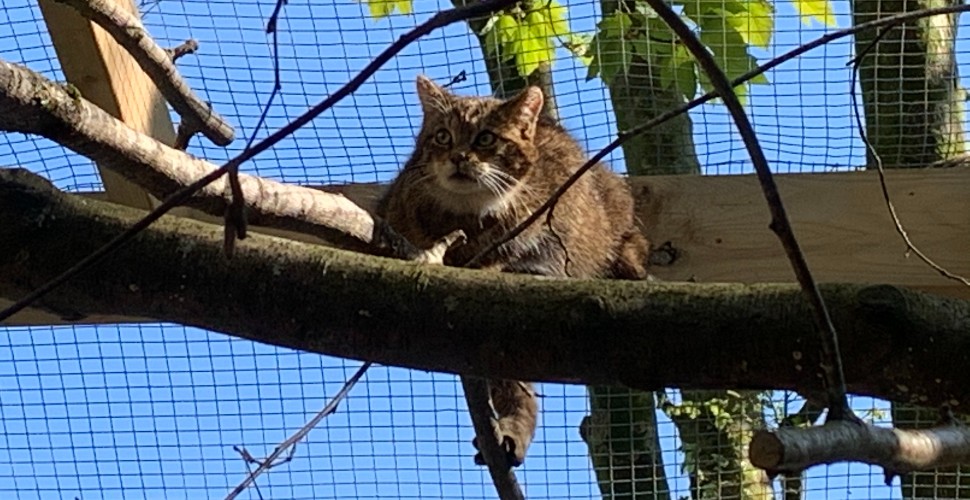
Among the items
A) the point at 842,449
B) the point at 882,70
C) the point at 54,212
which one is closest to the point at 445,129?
the point at 882,70

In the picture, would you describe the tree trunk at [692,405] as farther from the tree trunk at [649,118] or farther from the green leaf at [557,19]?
the green leaf at [557,19]

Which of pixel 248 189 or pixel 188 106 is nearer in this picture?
pixel 248 189

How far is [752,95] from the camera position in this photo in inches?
70.0

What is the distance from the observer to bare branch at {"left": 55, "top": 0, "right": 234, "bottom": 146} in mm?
1238

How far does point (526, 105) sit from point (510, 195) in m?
0.14

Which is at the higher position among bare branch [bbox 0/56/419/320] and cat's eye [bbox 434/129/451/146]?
cat's eye [bbox 434/129/451/146]

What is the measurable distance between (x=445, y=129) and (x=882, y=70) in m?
0.66

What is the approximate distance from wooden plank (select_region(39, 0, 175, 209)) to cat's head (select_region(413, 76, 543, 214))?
48 cm

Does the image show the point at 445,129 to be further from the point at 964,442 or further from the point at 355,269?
the point at 964,442

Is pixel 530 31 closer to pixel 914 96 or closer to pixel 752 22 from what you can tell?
pixel 752 22

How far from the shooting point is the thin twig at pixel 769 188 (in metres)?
0.62

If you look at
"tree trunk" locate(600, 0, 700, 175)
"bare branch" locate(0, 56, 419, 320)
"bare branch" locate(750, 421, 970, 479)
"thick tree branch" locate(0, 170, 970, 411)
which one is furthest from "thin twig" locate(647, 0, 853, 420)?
"tree trunk" locate(600, 0, 700, 175)

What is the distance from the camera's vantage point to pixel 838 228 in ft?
5.39

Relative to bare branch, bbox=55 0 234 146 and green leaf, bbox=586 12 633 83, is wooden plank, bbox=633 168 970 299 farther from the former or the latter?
bare branch, bbox=55 0 234 146
